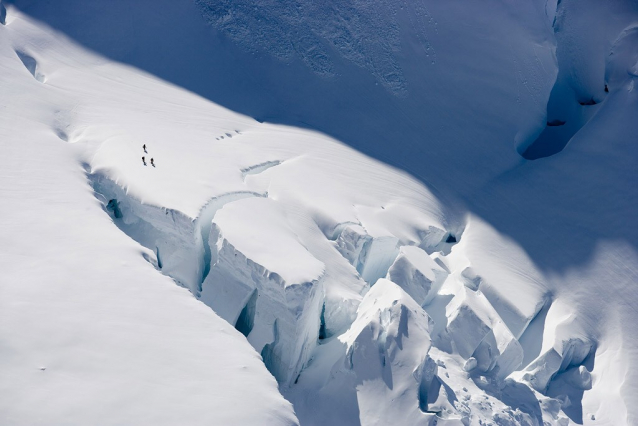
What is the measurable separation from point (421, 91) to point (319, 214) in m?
7.49

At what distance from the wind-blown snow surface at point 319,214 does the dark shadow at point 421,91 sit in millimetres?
74

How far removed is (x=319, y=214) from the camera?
14.4 meters

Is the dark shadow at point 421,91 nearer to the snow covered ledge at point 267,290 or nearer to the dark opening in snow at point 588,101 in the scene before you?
the dark opening in snow at point 588,101

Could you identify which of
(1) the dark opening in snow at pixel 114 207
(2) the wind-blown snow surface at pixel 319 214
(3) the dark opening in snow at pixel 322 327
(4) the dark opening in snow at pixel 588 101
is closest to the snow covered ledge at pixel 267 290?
(2) the wind-blown snow surface at pixel 319 214

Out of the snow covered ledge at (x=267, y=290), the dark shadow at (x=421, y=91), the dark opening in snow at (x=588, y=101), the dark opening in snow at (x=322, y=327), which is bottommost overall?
the dark opening in snow at (x=322, y=327)

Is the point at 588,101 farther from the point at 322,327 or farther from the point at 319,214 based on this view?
the point at 322,327

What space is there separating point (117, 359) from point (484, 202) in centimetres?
1216

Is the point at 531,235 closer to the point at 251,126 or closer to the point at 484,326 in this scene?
the point at 484,326

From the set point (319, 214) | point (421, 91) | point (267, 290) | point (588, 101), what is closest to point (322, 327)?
point (267, 290)

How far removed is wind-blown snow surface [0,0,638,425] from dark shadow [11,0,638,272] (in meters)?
0.07

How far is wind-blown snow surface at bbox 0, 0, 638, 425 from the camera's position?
927cm

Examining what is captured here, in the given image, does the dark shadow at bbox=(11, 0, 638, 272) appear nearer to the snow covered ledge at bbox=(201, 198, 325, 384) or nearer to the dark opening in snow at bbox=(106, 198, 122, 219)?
the dark opening in snow at bbox=(106, 198, 122, 219)

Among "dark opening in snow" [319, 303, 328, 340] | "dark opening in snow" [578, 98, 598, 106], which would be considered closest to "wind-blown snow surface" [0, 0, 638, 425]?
"dark opening in snow" [319, 303, 328, 340]

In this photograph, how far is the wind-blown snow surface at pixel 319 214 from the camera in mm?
9266
